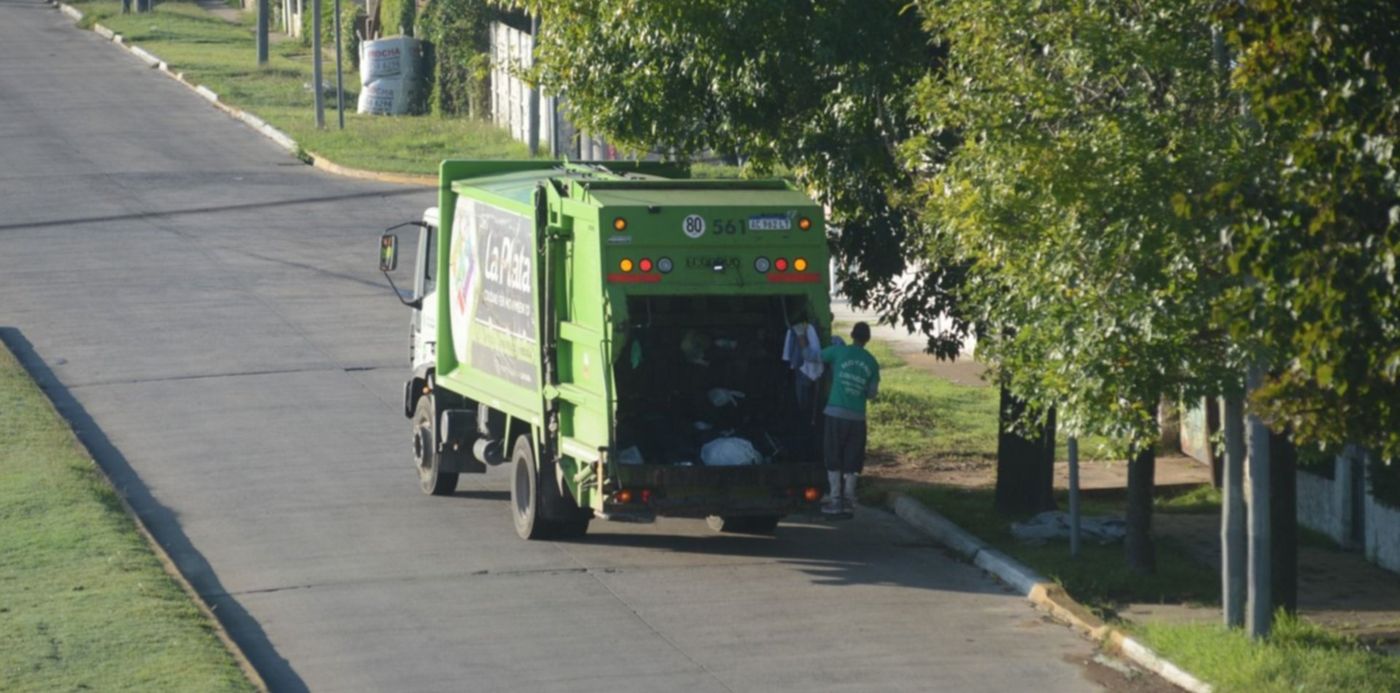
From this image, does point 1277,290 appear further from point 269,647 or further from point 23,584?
point 23,584

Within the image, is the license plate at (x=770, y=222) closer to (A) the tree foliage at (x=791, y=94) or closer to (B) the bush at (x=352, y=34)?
(A) the tree foliage at (x=791, y=94)

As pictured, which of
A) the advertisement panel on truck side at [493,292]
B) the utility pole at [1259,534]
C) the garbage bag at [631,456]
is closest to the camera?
the utility pole at [1259,534]

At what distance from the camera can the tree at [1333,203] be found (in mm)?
8945

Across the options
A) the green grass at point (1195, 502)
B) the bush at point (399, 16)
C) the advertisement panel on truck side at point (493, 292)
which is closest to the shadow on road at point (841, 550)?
the advertisement panel on truck side at point (493, 292)

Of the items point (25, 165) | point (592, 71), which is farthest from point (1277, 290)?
point (25, 165)

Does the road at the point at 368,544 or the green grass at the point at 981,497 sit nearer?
the road at the point at 368,544

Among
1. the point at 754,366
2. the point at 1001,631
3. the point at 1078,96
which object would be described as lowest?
the point at 1001,631

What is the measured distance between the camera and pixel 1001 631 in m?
13.5

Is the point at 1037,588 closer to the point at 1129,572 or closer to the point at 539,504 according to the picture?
the point at 1129,572

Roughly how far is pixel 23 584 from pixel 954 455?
916 centimetres

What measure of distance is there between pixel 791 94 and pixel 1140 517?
4.31m

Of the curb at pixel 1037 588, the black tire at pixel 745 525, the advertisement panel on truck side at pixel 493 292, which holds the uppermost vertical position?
the advertisement panel on truck side at pixel 493 292

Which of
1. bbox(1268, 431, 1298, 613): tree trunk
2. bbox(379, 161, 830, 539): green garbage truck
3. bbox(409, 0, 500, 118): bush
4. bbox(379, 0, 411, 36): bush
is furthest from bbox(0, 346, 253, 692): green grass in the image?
bbox(379, 0, 411, 36): bush

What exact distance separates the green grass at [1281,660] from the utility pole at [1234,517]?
192mm
